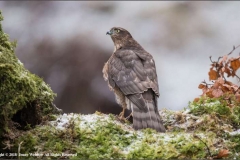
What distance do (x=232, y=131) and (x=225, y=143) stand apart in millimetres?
324

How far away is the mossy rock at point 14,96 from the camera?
3832 mm

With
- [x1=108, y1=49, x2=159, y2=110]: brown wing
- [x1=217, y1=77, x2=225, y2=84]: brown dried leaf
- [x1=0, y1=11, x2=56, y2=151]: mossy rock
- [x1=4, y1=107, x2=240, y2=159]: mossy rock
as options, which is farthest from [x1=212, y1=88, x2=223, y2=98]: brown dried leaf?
[x1=0, y1=11, x2=56, y2=151]: mossy rock

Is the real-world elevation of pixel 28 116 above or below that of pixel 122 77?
below

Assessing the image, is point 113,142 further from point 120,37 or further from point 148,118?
point 120,37

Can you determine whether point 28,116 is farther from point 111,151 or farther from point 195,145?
point 195,145

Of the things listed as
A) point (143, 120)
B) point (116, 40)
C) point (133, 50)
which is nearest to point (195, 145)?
point (143, 120)

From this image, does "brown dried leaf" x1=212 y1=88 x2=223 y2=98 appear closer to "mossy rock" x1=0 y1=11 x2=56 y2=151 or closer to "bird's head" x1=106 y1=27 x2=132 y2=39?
"bird's head" x1=106 y1=27 x2=132 y2=39

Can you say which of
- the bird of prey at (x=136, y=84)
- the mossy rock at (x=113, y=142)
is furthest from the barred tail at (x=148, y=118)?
the mossy rock at (x=113, y=142)

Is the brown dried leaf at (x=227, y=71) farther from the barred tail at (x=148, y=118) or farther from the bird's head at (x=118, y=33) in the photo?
the bird's head at (x=118, y=33)

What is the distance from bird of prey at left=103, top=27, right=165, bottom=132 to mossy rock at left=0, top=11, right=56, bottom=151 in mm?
940

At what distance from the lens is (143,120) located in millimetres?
4746

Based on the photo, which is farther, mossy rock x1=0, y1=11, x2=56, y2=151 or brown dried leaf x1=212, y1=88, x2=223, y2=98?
brown dried leaf x1=212, y1=88, x2=223, y2=98

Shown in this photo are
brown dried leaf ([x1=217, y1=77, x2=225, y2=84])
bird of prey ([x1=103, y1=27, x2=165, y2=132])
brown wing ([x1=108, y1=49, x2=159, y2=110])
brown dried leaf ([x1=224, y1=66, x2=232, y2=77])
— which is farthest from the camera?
brown dried leaf ([x1=224, y1=66, x2=232, y2=77])

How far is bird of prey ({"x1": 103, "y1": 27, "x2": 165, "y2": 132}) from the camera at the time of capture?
4.76m
